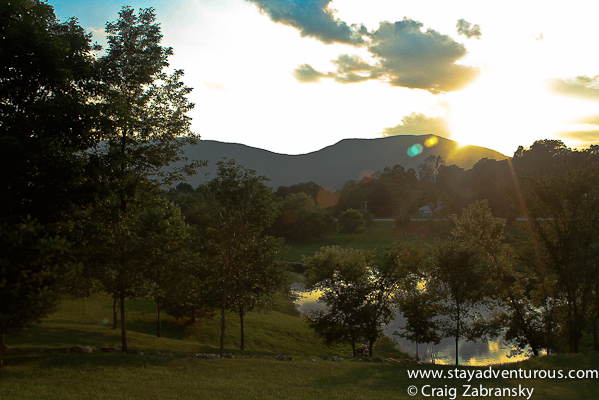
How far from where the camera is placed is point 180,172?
2000 centimetres

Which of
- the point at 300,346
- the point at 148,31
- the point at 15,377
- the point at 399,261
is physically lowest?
the point at 300,346

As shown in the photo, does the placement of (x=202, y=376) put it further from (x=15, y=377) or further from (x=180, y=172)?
(x=180, y=172)

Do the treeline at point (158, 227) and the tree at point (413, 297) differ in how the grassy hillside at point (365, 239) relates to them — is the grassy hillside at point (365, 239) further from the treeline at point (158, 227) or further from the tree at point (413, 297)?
the treeline at point (158, 227)

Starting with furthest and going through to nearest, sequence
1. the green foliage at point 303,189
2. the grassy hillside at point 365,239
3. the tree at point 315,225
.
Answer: the green foliage at point 303,189, the tree at point 315,225, the grassy hillside at point 365,239

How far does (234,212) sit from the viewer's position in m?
21.3

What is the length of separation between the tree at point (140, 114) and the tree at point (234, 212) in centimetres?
264

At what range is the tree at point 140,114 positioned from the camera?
58.7 ft

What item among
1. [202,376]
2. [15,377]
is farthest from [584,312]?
[15,377]

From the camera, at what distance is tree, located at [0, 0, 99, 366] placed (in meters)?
12.4

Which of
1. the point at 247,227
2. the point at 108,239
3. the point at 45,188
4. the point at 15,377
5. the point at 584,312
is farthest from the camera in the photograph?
the point at 584,312

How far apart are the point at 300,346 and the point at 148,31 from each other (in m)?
27.9

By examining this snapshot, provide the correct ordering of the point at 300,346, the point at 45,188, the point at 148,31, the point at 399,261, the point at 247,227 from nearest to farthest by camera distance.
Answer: the point at 45,188 < the point at 148,31 < the point at 247,227 < the point at 399,261 < the point at 300,346

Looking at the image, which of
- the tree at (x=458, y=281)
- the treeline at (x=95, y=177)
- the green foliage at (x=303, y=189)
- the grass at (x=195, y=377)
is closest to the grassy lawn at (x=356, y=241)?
the green foliage at (x=303, y=189)

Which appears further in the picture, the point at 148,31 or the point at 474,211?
the point at 474,211
